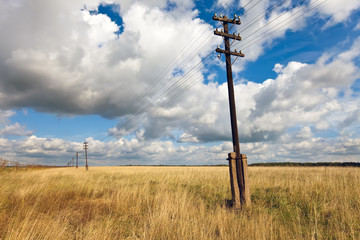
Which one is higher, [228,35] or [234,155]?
[228,35]

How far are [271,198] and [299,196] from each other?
3.39 feet

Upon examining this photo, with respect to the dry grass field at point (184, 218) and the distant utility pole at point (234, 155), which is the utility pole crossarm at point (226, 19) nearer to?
the distant utility pole at point (234, 155)

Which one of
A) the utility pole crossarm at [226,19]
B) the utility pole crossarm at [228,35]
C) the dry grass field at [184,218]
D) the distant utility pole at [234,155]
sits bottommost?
the dry grass field at [184,218]

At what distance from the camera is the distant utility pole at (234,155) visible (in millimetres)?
7398

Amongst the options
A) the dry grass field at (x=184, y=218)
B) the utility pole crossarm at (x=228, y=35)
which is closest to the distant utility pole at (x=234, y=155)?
the utility pole crossarm at (x=228, y=35)

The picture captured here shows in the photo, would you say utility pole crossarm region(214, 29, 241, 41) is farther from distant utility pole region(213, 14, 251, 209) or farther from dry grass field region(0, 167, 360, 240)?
dry grass field region(0, 167, 360, 240)

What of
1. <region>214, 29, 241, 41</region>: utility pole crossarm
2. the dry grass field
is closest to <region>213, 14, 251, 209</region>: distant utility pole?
<region>214, 29, 241, 41</region>: utility pole crossarm


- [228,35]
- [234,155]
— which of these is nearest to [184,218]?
[234,155]

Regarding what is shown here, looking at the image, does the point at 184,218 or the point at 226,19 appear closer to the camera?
the point at 184,218

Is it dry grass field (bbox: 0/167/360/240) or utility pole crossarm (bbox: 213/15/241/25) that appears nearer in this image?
dry grass field (bbox: 0/167/360/240)

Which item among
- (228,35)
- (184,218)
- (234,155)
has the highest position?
(228,35)

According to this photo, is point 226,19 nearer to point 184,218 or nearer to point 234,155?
point 234,155

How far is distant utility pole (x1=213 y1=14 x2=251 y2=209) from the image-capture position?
7.40 metres

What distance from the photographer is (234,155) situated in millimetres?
7898
